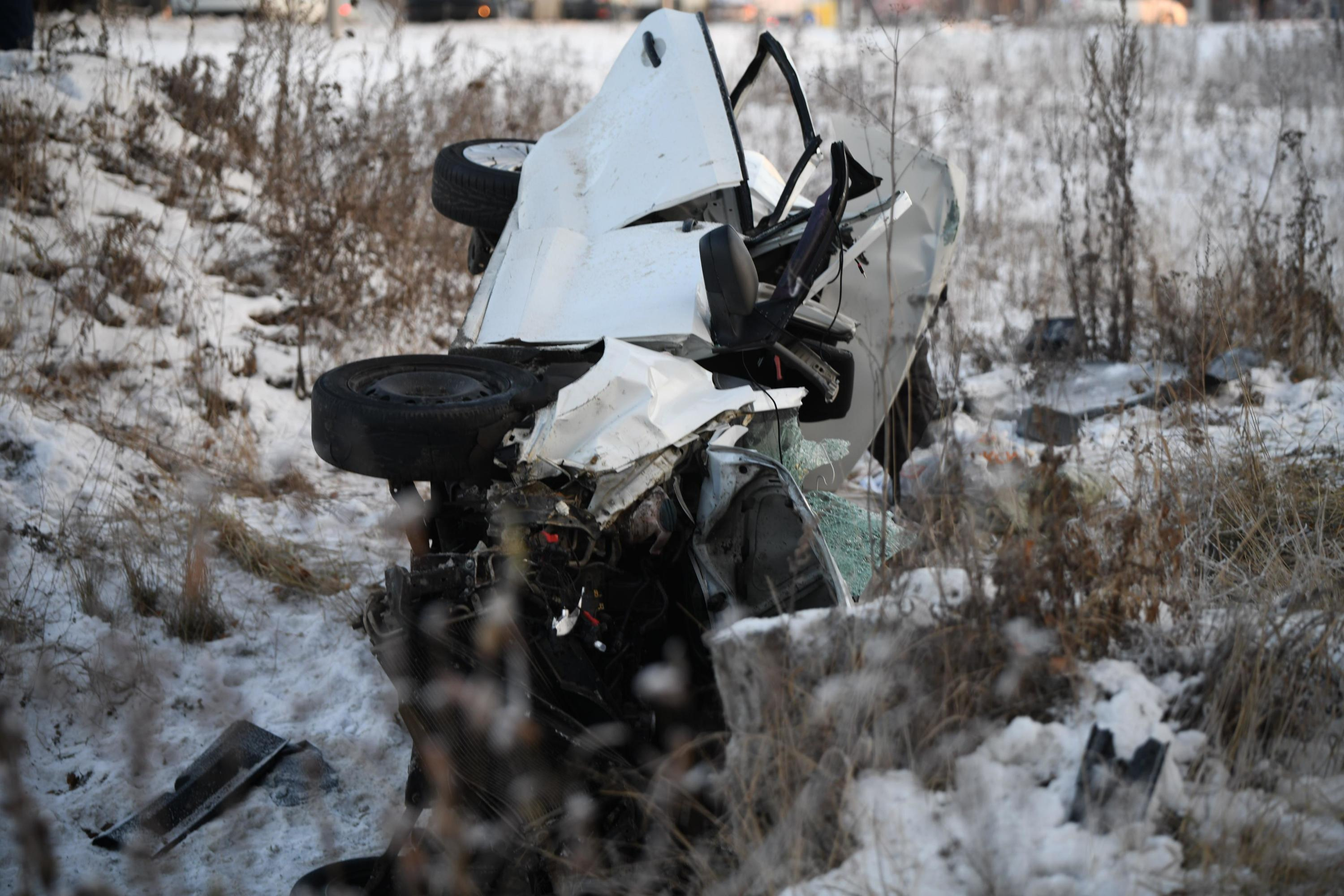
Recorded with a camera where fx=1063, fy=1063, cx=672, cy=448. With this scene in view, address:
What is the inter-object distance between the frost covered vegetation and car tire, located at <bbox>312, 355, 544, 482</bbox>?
892mm

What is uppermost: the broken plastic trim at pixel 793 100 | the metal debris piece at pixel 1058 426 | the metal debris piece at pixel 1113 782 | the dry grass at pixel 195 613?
the broken plastic trim at pixel 793 100

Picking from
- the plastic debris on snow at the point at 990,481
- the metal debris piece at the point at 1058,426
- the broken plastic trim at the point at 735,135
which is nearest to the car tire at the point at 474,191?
the broken plastic trim at the point at 735,135

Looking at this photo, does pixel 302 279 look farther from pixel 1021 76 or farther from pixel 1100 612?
pixel 1021 76

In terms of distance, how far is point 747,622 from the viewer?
7.64 ft

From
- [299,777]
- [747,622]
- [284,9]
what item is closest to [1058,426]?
[747,622]

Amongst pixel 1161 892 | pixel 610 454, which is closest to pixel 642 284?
pixel 610 454

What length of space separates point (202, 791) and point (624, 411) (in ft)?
5.54

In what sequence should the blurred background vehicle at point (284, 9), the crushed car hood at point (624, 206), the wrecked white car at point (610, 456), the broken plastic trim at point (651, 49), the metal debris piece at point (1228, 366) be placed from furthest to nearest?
the blurred background vehicle at point (284, 9) < the metal debris piece at point (1228, 366) < the broken plastic trim at point (651, 49) < the crushed car hood at point (624, 206) < the wrecked white car at point (610, 456)

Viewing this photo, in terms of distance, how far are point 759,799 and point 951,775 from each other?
40cm

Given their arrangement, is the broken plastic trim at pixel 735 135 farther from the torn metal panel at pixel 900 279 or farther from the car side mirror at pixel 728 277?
the car side mirror at pixel 728 277

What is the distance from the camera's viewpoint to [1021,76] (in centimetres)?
1323

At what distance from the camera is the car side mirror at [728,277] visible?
3039 millimetres

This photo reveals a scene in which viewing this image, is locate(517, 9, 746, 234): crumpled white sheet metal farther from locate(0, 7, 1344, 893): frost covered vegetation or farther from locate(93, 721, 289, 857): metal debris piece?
locate(93, 721, 289, 857): metal debris piece

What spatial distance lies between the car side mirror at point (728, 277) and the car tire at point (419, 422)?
592 millimetres
